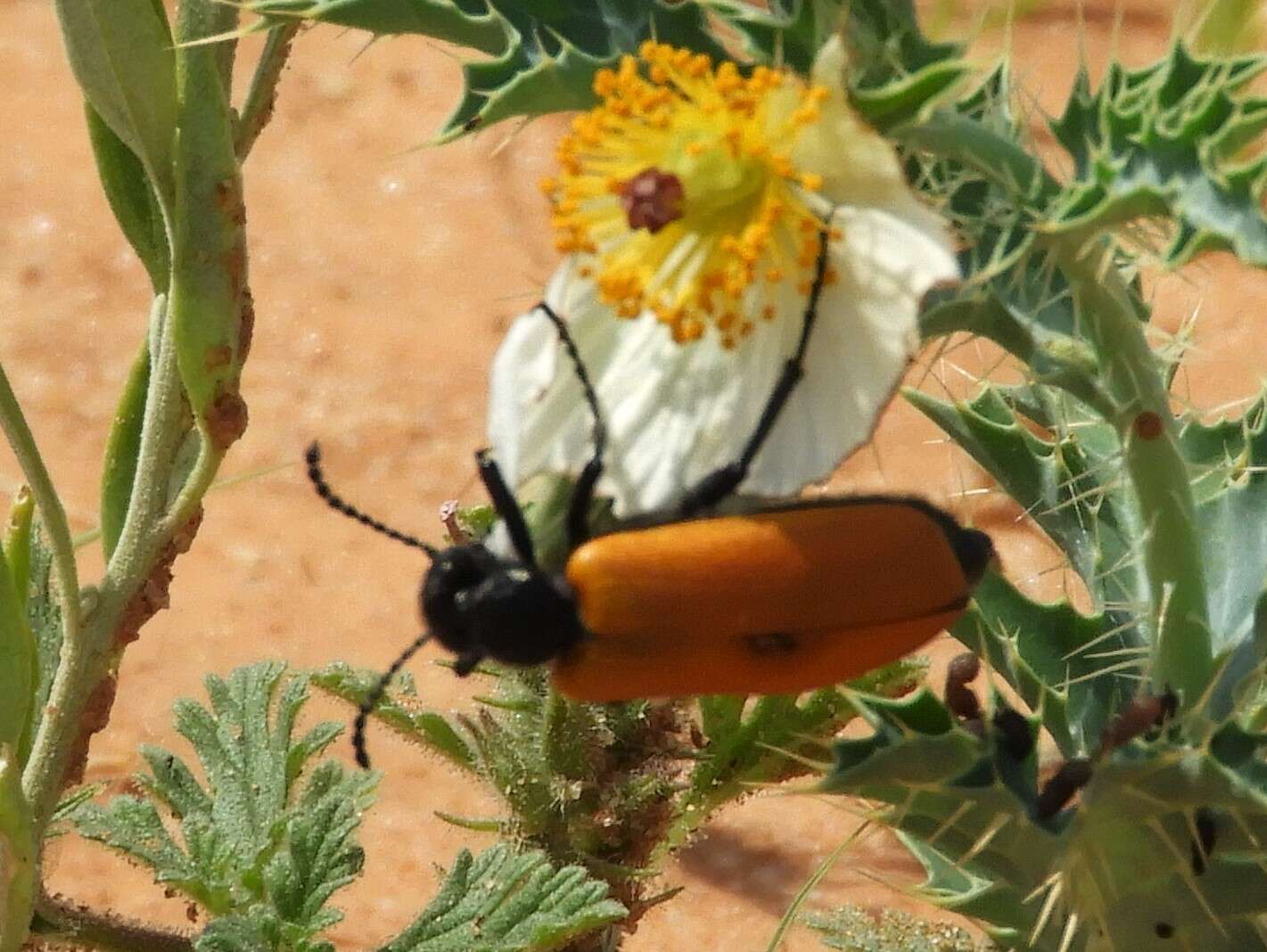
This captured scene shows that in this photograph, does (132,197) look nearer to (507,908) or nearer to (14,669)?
(14,669)

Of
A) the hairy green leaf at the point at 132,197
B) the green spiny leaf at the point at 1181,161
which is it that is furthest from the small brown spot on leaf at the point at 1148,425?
the hairy green leaf at the point at 132,197

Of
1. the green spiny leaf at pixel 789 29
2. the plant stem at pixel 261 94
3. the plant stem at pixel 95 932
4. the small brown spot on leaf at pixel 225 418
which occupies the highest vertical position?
the green spiny leaf at pixel 789 29

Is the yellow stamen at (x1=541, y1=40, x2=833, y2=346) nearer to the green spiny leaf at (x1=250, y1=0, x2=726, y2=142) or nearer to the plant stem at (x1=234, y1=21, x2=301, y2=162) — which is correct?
the green spiny leaf at (x1=250, y1=0, x2=726, y2=142)

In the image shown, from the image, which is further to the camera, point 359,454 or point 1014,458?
point 359,454

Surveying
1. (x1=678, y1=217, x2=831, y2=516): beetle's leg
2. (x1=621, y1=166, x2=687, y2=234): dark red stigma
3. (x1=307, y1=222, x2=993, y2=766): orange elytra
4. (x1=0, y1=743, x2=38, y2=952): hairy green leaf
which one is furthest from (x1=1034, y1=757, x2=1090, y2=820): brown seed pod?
(x1=0, y1=743, x2=38, y2=952): hairy green leaf

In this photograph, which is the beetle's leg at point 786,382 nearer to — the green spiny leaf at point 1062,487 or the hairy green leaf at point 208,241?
the green spiny leaf at point 1062,487

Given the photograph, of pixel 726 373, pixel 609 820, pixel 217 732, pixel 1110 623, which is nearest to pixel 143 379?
pixel 217 732

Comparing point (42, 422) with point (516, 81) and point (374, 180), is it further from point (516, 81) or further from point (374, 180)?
point (516, 81)

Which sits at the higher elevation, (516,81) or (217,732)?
(516,81)
